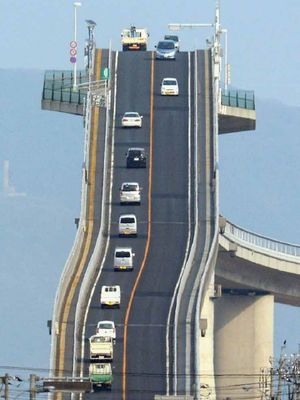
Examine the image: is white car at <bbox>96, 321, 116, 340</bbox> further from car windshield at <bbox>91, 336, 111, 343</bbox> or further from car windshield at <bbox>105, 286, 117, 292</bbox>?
car windshield at <bbox>105, 286, 117, 292</bbox>

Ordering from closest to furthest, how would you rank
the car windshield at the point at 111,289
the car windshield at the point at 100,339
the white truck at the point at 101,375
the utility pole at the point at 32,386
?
the utility pole at the point at 32,386 → the white truck at the point at 101,375 → the car windshield at the point at 100,339 → the car windshield at the point at 111,289

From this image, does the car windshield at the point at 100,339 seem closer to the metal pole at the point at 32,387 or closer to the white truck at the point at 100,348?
the white truck at the point at 100,348

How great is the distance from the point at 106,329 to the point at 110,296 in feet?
30.5

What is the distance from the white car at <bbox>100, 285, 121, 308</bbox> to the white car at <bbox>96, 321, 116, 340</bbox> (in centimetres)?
579

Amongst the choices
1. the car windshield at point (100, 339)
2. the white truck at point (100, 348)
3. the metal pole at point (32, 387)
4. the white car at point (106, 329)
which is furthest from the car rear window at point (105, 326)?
the metal pole at point (32, 387)

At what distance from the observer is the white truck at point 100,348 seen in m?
180

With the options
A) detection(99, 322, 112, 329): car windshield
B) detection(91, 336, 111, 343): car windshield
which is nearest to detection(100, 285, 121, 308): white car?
detection(99, 322, 112, 329): car windshield

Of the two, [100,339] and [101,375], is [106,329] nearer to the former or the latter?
[100,339]

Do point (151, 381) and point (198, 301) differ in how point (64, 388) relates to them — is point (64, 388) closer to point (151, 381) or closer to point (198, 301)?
point (151, 381)

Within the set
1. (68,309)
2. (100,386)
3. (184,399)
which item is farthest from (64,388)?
(68,309)

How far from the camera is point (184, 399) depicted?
161m

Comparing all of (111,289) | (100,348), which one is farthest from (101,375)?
(111,289)

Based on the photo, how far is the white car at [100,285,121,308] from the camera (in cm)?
19162

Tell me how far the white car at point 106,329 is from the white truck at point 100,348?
179 cm
